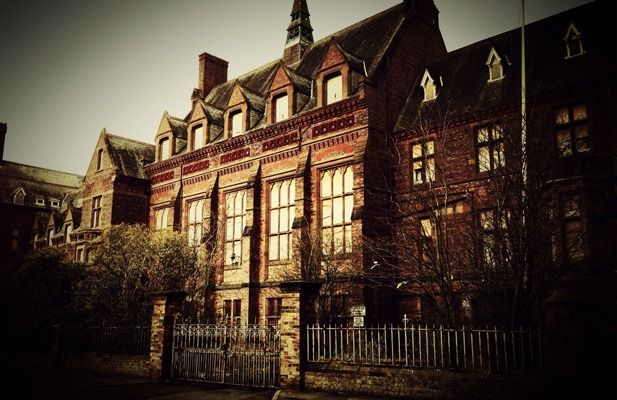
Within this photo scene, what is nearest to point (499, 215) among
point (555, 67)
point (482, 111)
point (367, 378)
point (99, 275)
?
point (367, 378)

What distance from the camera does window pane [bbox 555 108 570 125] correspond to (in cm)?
1859

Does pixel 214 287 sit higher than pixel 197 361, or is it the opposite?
pixel 214 287

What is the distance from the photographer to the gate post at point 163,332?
16078 mm

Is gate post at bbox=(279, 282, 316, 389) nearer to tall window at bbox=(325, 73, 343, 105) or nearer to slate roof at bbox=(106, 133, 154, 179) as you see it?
tall window at bbox=(325, 73, 343, 105)

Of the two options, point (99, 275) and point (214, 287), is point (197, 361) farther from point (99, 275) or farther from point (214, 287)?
point (214, 287)

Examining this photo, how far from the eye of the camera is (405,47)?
2503 centimetres

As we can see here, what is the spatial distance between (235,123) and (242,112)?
3.24ft

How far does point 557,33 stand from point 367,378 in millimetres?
16926

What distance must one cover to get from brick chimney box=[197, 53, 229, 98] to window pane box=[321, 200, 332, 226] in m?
17.3

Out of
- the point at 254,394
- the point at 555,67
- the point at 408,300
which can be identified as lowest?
the point at 254,394

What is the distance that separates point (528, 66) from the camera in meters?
21.1

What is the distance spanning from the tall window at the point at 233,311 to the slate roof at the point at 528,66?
1152cm

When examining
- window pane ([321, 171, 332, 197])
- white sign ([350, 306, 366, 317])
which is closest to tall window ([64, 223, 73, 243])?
window pane ([321, 171, 332, 197])

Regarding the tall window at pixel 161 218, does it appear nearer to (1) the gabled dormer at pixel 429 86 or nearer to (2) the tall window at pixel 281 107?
(2) the tall window at pixel 281 107
